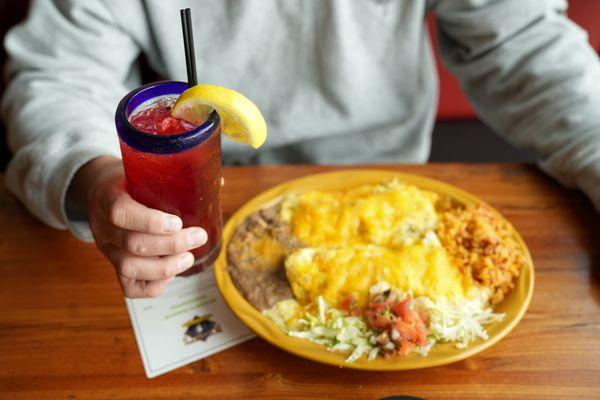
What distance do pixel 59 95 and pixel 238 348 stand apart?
792 millimetres

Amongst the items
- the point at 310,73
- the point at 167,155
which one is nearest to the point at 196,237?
the point at 167,155

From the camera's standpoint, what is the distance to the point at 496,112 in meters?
1.65

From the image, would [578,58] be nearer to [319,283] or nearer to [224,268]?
[319,283]

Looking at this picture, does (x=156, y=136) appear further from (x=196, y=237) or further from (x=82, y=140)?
(x=82, y=140)

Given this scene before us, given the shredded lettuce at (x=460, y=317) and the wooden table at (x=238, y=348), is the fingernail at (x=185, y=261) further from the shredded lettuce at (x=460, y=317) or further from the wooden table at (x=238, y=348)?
the shredded lettuce at (x=460, y=317)

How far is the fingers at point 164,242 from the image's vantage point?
925 mm

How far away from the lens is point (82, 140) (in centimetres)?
125

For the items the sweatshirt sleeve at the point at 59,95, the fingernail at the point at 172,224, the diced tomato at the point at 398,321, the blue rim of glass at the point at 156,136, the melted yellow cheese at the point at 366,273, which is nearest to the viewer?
the blue rim of glass at the point at 156,136

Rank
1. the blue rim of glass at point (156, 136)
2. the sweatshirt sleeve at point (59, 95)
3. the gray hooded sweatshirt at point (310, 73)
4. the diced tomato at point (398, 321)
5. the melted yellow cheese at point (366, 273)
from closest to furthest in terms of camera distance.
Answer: the blue rim of glass at point (156, 136) → the diced tomato at point (398, 321) → the melted yellow cheese at point (366, 273) → the sweatshirt sleeve at point (59, 95) → the gray hooded sweatshirt at point (310, 73)

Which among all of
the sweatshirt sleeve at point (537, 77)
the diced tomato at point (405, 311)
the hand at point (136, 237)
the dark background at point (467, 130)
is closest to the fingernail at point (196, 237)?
the hand at point (136, 237)

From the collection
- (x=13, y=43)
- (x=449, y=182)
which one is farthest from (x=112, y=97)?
(x=449, y=182)

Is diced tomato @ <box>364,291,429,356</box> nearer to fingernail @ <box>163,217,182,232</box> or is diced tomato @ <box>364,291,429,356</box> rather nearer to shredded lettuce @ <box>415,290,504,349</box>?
shredded lettuce @ <box>415,290,504,349</box>

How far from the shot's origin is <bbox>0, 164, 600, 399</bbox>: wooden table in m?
1.02

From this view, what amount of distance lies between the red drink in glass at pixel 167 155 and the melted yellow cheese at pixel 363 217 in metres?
0.37
